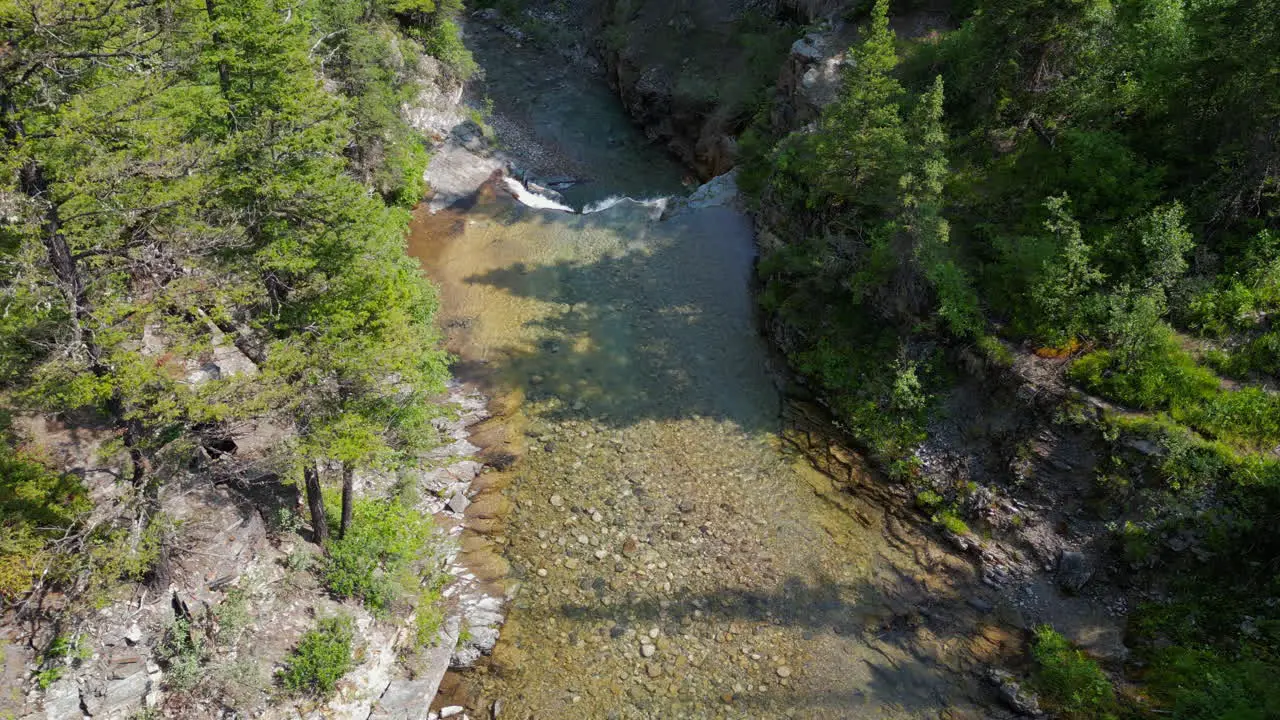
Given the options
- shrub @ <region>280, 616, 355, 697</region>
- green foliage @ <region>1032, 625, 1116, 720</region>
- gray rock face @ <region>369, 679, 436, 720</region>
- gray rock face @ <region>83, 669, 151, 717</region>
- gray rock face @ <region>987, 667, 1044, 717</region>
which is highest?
green foliage @ <region>1032, 625, 1116, 720</region>

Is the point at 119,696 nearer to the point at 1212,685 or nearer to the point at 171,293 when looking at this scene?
the point at 171,293

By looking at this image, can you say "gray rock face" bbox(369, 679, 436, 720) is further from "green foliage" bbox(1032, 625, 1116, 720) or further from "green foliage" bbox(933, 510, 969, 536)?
"green foliage" bbox(933, 510, 969, 536)

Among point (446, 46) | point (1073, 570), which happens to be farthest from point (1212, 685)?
point (446, 46)

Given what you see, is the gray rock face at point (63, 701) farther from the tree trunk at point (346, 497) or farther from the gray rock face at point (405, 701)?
the tree trunk at point (346, 497)

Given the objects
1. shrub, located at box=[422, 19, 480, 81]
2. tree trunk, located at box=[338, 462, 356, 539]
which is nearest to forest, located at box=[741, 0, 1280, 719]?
tree trunk, located at box=[338, 462, 356, 539]

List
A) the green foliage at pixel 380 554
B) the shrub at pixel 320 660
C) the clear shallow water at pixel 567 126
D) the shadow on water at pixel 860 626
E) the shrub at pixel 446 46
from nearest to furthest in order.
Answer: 1. the shrub at pixel 320 660
2. the shadow on water at pixel 860 626
3. the green foliage at pixel 380 554
4. the shrub at pixel 446 46
5. the clear shallow water at pixel 567 126

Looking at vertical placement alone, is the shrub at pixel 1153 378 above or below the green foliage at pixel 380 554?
above

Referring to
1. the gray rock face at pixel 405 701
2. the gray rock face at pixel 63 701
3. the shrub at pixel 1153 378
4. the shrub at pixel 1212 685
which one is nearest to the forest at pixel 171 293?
the gray rock face at pixel 63 701
